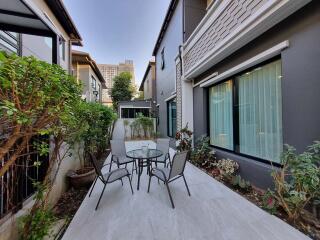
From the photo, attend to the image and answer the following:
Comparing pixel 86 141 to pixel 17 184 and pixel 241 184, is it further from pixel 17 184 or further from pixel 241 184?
pixel 241 184

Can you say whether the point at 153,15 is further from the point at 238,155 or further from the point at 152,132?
the point at 238,155

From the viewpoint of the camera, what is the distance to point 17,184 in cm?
212

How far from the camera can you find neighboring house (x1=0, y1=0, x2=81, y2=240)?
6.41 feet

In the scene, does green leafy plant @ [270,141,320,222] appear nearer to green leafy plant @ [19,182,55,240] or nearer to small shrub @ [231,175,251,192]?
small shrub @ [231,175,251,192]

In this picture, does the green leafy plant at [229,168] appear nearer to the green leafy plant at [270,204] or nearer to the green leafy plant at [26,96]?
the green leafy plant at [270,204]

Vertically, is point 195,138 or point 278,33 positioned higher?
point 278,33

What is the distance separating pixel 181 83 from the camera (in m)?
7.01

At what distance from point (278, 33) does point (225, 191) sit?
315 cm

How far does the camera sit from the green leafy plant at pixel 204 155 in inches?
202

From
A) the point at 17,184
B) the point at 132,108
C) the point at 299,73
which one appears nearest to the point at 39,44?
the point at 17,184

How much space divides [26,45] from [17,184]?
4225 millimetres

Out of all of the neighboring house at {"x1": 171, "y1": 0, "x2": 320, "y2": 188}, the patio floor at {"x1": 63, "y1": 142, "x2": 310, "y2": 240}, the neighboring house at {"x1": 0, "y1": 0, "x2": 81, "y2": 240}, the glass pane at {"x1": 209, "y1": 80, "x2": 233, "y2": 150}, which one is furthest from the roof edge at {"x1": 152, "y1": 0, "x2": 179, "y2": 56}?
the patio floor at {"x1": 63, "y1": 142, "x2": 310, "y2": 240}

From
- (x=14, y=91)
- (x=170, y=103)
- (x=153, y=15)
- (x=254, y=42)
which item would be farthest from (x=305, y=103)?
(x=153, y=15)

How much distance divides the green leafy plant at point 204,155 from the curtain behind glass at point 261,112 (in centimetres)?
116
